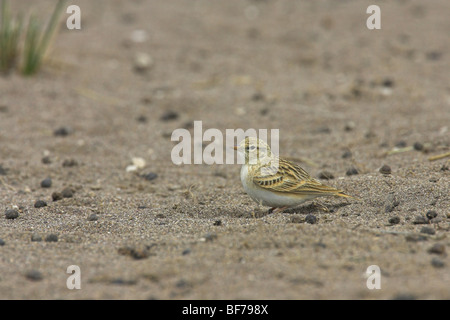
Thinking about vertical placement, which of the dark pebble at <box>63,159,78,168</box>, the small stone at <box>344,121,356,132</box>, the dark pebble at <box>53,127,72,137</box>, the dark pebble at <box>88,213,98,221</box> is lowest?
the dark pebble at <box>88,213,98,221</box>

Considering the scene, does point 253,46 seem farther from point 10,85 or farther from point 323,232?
point 323,232

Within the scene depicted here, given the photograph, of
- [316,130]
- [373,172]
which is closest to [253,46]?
[316,130]

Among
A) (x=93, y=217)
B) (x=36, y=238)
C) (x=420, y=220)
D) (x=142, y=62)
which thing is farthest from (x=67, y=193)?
(x=142, y=62)

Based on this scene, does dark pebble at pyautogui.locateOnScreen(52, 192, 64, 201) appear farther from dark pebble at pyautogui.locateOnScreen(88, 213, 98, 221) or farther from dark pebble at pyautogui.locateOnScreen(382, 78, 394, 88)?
dark pebble at pyautogui.locateOnScreen(382, 78, 394, 88)

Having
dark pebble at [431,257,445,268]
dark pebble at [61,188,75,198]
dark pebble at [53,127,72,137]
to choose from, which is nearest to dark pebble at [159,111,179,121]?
dark pebble at [53,127,72,137]

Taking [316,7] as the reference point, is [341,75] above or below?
below

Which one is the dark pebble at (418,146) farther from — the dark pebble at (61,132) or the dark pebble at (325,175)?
the dark pebble at (61,132)
